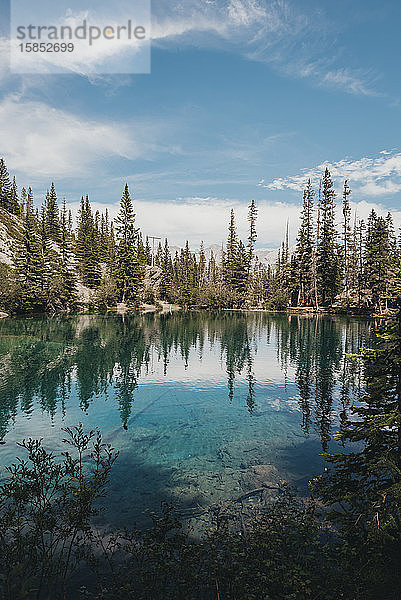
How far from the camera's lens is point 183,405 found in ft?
60.5

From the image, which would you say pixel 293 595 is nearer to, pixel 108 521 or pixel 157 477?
pixel 108 521

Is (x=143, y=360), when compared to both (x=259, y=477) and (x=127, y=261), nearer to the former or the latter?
(x=259, y=477)

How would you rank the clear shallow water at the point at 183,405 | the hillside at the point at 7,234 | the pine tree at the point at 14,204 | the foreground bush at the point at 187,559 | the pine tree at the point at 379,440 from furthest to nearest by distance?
the pine tree at the point at 14,204, the hillside at the point at 7,234, the clear shallow water at the point at 183,405, the pine tree at the point at 379,440, the foreground bush at the point at 187,559

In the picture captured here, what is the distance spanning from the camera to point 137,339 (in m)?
38.5

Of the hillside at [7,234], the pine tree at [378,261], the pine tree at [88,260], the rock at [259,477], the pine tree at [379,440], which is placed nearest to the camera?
the pine tree at [379,440]

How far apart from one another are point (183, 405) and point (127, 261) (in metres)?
62.3

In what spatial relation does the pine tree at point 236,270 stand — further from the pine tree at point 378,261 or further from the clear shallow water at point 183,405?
the clear shallow water at point 183,405

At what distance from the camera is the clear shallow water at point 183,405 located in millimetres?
10953

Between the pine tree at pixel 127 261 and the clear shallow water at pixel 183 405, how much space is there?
1608 inches

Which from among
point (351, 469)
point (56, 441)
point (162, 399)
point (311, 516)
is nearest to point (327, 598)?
point (351, 469)

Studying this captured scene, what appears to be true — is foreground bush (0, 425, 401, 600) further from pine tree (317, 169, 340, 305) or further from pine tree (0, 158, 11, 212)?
pine tree (0, 158, 11, 212)

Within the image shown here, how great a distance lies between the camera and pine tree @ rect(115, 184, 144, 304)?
7725 centimetres

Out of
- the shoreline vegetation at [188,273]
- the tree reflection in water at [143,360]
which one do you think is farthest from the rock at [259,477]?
the shoreline vegetation at [188,273]

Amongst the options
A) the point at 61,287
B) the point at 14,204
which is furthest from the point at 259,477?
the point at 14,204
